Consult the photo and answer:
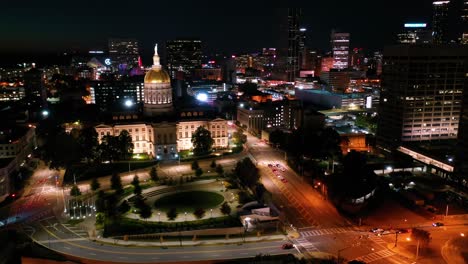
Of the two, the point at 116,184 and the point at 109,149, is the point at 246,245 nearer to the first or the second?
the point at 116,184

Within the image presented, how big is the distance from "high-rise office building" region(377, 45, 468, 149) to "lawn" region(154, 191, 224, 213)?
2234 inches

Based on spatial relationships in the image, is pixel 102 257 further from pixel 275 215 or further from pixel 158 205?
pixel 275 215

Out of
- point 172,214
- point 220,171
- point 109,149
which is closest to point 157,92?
point 109,149

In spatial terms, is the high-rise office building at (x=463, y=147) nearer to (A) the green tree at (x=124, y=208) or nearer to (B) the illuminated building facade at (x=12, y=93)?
(A) the green tree at (x=124, y=208)

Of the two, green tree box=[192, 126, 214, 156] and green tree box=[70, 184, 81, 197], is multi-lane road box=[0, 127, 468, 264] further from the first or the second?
green tree box=[192, 126, 214, 156]

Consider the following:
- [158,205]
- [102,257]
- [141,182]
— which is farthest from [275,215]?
[141,182]

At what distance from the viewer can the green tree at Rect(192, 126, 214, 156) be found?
332ft

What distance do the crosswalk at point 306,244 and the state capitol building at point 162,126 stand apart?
50375 mm

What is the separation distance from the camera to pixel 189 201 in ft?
238

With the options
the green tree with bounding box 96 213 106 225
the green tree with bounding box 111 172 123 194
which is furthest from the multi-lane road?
the green tree with bounding box 111 172 123 194

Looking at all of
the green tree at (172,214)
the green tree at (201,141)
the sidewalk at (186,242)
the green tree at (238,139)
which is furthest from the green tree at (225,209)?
Answer: the green tree at (238,139)

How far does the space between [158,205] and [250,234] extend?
19715 mm

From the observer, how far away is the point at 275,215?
63000mm

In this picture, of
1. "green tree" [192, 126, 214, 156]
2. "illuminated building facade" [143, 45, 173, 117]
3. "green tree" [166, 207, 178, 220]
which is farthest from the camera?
"illuminated building facade" [143, 45, 173, 117]
